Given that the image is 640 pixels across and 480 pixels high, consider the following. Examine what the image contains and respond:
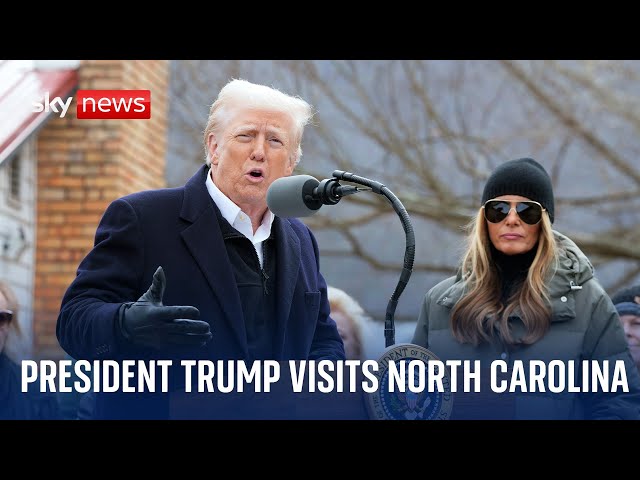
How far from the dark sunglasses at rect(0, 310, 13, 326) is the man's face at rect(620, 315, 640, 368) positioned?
1813 millimetres

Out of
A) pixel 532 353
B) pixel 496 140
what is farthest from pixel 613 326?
pixel 496 140

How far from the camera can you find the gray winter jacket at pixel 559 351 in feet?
9.11

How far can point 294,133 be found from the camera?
2859 millimetres

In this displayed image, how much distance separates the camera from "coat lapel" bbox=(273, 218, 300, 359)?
2842 millimetres

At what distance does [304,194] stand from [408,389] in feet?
1.72

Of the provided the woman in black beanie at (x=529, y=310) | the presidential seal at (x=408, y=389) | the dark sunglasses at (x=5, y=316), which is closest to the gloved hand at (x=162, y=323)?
the presidential seal at (x=408, y=389)

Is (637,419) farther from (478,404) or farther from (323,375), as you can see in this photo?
(323,375)

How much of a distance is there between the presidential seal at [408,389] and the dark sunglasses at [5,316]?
136cm

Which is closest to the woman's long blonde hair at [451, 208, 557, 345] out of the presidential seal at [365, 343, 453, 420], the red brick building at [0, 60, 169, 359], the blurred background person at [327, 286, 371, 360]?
the presidential seal at [365, 343, 453, 420]

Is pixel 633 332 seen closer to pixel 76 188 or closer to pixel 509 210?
pixel 509 210

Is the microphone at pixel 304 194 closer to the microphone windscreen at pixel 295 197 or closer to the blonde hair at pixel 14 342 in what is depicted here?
the microphone windscreen at pixel 295 197

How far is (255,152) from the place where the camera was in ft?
9.20

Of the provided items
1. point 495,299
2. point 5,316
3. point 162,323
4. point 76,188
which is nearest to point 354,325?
point 495,299

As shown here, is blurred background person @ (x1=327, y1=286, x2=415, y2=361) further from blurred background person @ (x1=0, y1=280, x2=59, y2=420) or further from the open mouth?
blurred background person @ (x1=0, y1=280, x2=59, y2=420)
